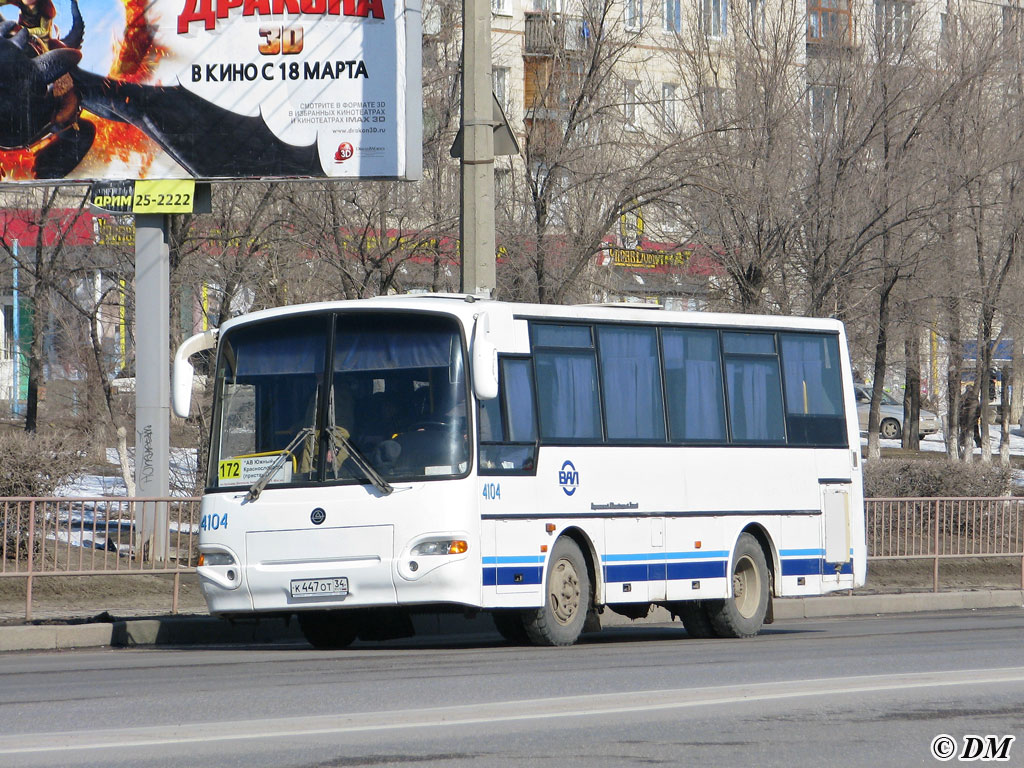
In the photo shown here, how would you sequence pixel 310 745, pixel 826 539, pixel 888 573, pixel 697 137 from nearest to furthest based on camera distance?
pixel 310 745 < pixel 826 539 < pixel 888 573 < pixel 697 137

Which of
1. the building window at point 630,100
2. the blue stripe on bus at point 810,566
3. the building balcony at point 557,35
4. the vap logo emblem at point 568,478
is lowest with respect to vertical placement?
the blue stripe on bus at point 810,566

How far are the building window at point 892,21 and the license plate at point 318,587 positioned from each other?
22276 mm

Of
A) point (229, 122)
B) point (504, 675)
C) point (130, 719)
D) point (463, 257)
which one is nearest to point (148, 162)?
point (229, 122)

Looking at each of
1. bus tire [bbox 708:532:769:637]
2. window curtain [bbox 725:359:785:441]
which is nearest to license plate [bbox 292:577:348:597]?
bus tire [bbox 708:532:769:637]

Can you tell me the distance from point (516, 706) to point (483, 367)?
4.35m

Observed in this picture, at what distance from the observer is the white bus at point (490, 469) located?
12930 mm

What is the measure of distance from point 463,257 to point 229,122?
5.95 meters

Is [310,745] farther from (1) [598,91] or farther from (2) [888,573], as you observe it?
(1) [598,91]

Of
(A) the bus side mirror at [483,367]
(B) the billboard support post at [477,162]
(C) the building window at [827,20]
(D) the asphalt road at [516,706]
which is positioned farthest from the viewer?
(C) the building window at [827,20]

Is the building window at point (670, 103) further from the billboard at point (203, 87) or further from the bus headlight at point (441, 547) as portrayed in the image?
the bus headlight at point (441, 547)

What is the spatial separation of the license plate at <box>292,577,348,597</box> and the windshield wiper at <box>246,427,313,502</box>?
81 centimetres

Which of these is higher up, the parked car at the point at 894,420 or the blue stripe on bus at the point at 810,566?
the parked car at the point at 894,420

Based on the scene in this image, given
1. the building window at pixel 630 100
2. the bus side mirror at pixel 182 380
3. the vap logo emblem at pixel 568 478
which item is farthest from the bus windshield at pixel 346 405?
the building window at pixel 630 100

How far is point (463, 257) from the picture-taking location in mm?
16594
